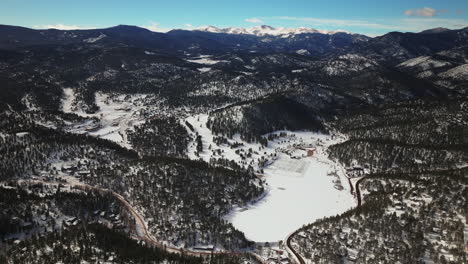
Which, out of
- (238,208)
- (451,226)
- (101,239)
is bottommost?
(238,208)

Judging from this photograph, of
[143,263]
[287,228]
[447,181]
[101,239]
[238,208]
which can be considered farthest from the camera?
[238,208]

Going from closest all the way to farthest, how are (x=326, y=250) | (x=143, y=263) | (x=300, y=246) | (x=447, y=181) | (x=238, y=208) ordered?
(x=143, y=263)
(x=326, y=250)
(x=300, y=246)
(x=447, y=181)
(x=238, y=208)

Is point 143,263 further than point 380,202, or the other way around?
point 380,202

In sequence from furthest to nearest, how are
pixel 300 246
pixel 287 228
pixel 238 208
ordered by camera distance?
pixel 238 208 < pixel 287 228 < pixel 300 246

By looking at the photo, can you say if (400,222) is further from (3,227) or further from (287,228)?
(3,227)

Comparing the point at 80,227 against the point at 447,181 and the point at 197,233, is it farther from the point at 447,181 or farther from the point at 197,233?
the point at 447,181

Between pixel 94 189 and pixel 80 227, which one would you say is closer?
pixel 80 227

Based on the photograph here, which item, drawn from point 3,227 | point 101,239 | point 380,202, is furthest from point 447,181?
point 3,227

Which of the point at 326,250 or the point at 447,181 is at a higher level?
the point at 447,181

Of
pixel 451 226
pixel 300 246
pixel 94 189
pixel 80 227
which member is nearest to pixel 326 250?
pixel 300 246
